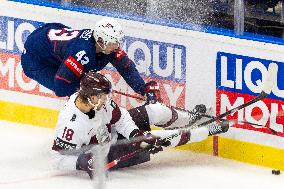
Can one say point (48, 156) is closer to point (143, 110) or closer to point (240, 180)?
point (143, 110)

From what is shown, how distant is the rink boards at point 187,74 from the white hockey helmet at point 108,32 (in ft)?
1.50

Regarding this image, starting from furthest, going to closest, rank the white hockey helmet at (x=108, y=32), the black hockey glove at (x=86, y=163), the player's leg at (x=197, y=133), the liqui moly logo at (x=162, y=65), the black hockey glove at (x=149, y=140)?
the liqui moly logo at (x=162, y=65) < the player's leg at (x=197, y=133) < the white hockey helmet at (x=108, y=32) < the black hockey glove at (x=149, y=140) < the black hockey glove at (x=86, y=163)

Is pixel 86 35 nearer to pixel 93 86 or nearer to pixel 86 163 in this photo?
pixel 93 86

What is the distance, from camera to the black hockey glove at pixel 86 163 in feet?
21.7

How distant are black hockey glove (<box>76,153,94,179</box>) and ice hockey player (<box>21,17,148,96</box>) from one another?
1.87 ft

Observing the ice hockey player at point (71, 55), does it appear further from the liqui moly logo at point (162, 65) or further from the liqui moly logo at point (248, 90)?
the liqui moly logo at point (248, 90)

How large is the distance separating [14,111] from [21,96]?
12 cm

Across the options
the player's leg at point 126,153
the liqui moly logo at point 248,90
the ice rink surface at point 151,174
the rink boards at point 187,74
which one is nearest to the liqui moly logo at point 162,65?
the rink boards at point 187,74

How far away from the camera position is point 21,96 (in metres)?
7.94

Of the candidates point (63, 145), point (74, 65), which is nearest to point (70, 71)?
Answer: point (74, 65)

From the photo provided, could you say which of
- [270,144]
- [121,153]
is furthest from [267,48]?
[121,153]

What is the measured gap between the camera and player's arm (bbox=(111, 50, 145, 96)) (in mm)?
7211

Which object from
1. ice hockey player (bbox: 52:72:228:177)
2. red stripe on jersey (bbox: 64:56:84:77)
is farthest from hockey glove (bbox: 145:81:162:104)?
red stripe on jersey (bbox: 64:56:84:77)

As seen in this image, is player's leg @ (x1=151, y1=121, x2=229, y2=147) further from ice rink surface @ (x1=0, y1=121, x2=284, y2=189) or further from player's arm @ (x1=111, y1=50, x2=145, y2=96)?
player's arm @ (x1=111, y1=50, x2=145, y2=96)
